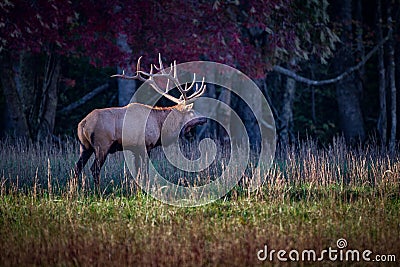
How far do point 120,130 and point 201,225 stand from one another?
3.50 m

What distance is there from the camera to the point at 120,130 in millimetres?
11016

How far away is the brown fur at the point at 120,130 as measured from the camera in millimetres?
10883

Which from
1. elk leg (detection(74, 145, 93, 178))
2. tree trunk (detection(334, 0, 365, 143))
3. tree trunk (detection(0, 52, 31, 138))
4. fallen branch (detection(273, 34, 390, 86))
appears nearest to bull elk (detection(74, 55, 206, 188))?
elk leg (detection(74, 145, 93, 178))

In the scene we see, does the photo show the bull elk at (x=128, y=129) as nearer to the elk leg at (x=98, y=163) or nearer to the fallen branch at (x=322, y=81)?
the elk leg at (x=98, y=163)

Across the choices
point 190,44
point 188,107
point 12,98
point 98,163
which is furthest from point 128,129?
point 12,98

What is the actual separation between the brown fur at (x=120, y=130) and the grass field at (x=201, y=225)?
661mm

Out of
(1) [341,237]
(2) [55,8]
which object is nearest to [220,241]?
(1) [341,237]

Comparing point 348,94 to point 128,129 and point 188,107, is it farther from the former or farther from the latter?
point 128,129

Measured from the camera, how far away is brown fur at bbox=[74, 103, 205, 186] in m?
10.9

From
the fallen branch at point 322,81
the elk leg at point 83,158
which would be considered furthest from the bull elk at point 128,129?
the fallen branch at point 322,81

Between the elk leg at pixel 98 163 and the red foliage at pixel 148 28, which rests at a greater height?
the red foliage at pixel 148 28

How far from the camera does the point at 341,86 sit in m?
Result: 20.4

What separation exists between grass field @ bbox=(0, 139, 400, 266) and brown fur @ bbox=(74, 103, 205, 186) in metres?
0.66

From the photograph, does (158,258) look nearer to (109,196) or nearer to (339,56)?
(109,196)
